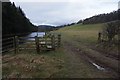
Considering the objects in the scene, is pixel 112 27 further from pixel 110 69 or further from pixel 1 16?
pixel 1 16

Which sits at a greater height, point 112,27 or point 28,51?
point 112,27

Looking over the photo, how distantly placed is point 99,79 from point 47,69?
2867mm

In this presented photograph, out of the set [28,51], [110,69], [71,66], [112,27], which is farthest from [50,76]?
[112,27]

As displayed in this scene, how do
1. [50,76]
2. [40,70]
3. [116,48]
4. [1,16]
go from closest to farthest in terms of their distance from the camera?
[50,76] < [40,70] < [116,48] < [1,16]

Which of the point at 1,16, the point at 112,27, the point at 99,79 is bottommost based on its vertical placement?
the point at 99,79

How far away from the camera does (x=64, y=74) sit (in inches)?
395

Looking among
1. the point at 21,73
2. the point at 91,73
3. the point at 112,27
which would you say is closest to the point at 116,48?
Answer: the point at 112,27

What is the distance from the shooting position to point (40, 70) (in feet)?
35.5

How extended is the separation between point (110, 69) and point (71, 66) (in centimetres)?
201

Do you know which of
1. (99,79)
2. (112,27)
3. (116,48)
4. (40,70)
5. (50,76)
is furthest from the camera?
(112,27)

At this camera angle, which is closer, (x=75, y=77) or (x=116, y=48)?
(x=75, y=77)

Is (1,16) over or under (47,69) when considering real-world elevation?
over

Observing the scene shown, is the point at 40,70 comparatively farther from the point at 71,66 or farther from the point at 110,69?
the point at 110,69

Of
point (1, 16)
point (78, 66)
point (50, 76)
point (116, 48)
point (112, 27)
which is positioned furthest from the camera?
point (1, 16)
